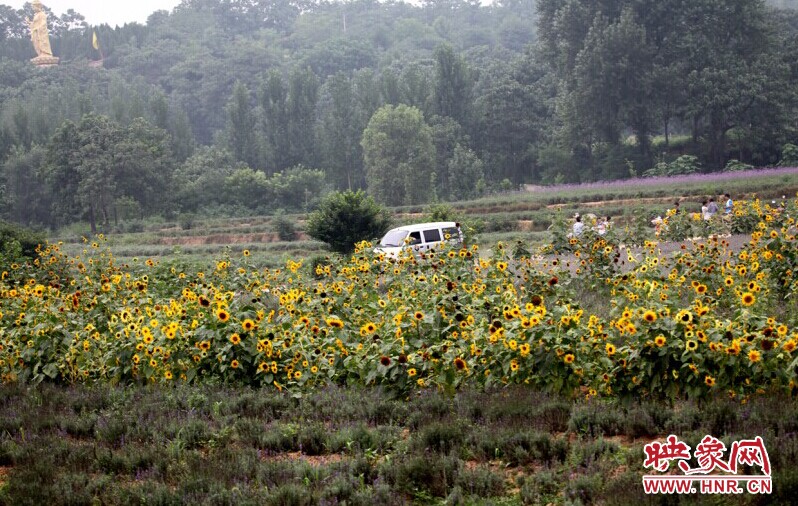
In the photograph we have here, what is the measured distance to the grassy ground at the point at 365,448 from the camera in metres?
4.71

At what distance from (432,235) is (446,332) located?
14.6 meters

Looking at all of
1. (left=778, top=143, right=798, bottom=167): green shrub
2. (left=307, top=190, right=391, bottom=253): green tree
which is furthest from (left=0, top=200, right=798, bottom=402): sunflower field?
(left=778, top=143, right=798, bottom=167): green shrub

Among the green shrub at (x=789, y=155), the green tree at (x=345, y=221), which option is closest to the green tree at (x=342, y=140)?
the green shrub at (x=789, y=155)

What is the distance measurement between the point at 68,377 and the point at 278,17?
12843 centimetres

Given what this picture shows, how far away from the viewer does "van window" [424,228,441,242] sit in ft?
70.6

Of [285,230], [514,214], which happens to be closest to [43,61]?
[285,230]

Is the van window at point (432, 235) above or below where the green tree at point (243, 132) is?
below

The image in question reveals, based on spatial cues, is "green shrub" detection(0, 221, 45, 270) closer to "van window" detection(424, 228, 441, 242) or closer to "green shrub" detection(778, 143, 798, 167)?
"van window" detection(424, 228, 441, 242)

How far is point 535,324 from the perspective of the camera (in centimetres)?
605

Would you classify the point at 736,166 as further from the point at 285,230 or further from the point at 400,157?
the point at 285,230

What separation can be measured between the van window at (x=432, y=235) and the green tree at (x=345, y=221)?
2.79 meters

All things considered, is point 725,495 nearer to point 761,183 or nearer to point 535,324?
point 535,324

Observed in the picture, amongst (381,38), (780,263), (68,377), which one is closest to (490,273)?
(780,263)

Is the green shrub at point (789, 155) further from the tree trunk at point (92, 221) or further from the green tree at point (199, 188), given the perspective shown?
the tree trunk at point (92, 221)
